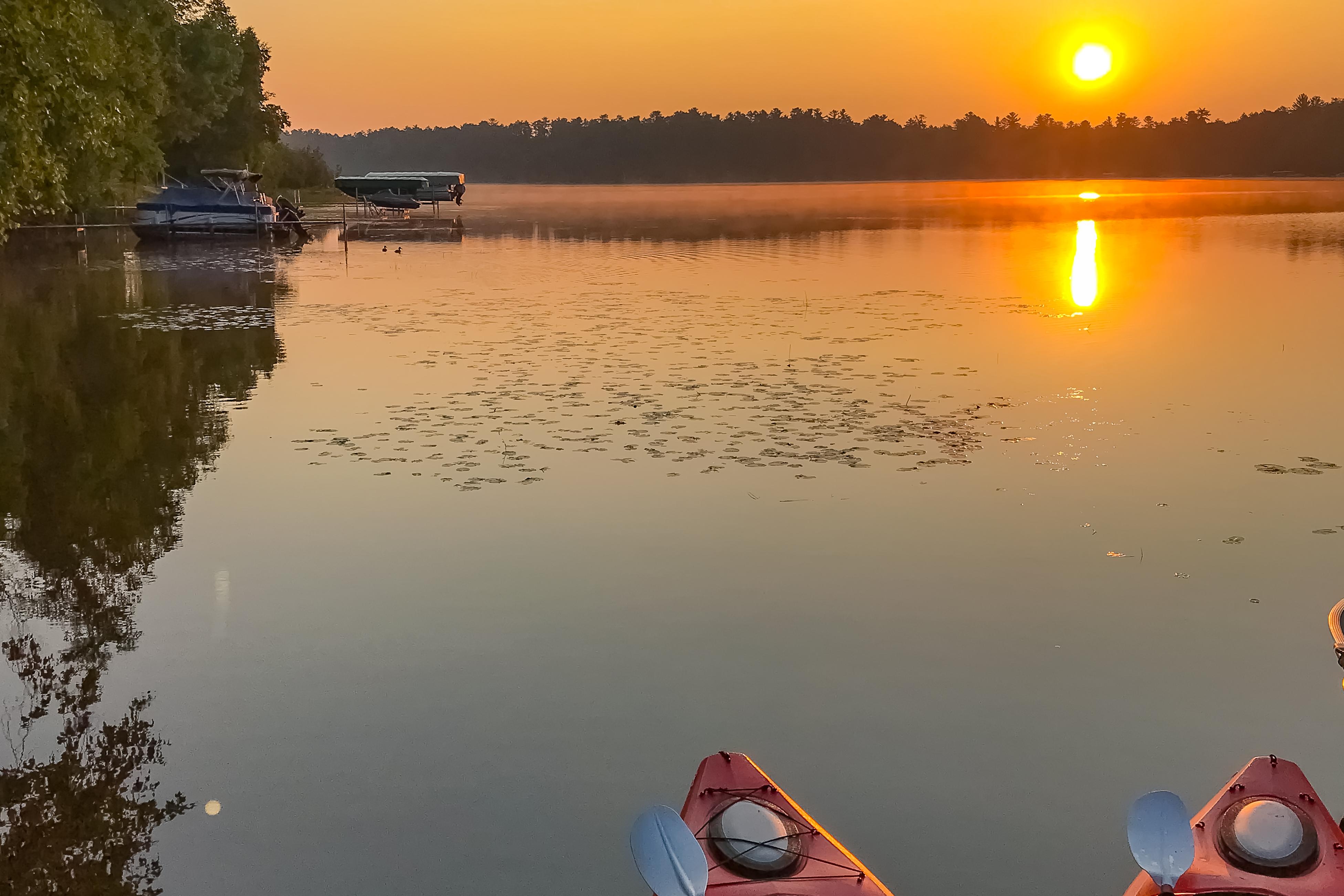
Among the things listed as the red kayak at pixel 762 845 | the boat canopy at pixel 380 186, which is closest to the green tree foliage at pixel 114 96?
the boat canopy at pixel 380 186

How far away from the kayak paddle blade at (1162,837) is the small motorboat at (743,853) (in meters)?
1.21

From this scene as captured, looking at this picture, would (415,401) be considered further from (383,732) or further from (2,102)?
(383,732)

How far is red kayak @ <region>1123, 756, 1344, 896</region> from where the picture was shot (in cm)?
536

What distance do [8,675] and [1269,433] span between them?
562 inches

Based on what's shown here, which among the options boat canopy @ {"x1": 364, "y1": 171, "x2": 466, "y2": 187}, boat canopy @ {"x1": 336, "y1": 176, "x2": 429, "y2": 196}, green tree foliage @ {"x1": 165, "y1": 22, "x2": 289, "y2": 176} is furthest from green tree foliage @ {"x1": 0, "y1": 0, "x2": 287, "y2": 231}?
boat canopy @ {"x1": 364, "y1": 171, "x2": 466, "y2": 187}

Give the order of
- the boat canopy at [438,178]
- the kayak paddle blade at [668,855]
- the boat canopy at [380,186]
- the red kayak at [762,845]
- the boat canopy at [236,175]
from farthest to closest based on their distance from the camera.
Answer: the boat canopy at [438,178]
the boat canopy at [380,186]
the boat canopy at [236,175]
the red kayak at [762,845]
the kayak paddle blade at [668,855]

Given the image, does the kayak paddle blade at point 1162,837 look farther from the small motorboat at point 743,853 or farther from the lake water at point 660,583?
the small motorboat at point 743,853

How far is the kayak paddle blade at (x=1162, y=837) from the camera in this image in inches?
214

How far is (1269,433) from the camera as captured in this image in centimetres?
1544

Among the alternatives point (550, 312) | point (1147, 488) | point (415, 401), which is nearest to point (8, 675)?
point (415, 401)

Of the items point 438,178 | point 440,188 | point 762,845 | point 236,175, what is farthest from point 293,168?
point 762,845

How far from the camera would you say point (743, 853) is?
18.3 feet

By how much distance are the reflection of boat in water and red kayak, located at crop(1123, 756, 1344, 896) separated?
5455 centimetres

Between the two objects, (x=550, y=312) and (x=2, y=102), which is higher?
(x=2, y=102)
